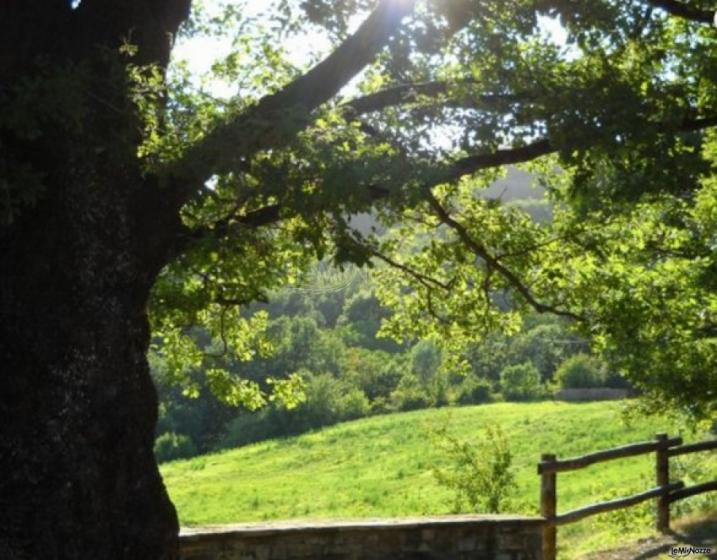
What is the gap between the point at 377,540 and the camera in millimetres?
9492

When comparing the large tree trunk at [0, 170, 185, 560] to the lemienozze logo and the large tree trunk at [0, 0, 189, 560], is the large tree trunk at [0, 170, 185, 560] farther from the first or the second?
the lemienozze logo

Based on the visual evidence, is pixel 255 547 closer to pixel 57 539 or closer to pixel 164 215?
pixel 57 539

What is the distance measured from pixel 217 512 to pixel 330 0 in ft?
95.6

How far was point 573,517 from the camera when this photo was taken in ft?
38.7

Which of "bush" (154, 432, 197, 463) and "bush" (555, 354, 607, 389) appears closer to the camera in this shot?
"bush" (154, 432, 197, 463)

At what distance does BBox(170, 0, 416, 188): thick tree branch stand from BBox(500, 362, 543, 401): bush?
198 ft

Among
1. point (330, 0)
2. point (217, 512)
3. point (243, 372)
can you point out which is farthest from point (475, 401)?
point (330, 0)

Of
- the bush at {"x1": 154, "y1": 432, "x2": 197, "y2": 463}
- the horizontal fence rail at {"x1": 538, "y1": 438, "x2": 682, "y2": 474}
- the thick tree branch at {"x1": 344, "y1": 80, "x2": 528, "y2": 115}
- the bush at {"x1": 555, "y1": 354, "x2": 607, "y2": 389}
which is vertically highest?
the thick tree branch at {"x1": 344, "y1": 80, "x2": 528, "y2": 115}

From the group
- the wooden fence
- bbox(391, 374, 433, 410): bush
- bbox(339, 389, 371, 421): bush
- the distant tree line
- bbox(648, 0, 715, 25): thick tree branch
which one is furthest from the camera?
bbox(391, 374, 433, 410): bush

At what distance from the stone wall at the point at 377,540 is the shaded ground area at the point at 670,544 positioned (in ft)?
6.75

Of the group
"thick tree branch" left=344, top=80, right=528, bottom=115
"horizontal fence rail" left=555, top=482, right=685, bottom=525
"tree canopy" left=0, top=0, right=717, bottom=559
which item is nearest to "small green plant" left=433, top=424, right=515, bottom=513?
"horizontal fence rail" left=555, top=482, right=685, bottom=525

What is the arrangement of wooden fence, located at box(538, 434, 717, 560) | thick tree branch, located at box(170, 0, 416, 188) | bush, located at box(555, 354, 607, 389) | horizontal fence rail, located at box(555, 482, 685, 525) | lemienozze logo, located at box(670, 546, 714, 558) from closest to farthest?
thick tree branch, located at box(170, 0, 416, 188), wooden fence, located at box(538, 434, 717, 560), lemienozze logo, located at box(670, 546, 714, 558), horizontal fence rail, located at box(555, 482, 685, 525), bush, located at box(555, 354, 607, 389)

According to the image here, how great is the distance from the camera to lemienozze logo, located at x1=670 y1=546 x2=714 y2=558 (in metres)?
11.5

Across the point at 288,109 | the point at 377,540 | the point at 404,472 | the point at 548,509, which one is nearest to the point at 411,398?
the point at 404,472
